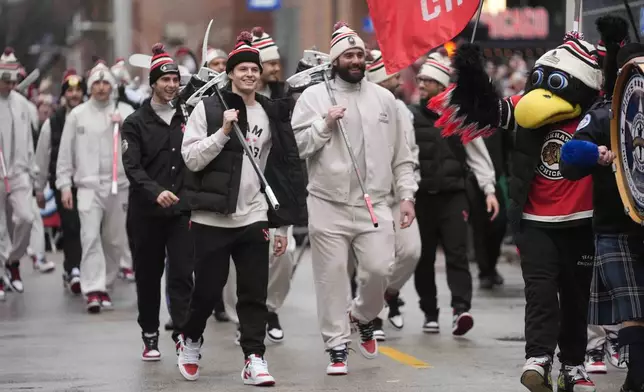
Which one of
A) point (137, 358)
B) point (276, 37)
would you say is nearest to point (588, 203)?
point (137, 358)

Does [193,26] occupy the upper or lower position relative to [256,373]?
upper

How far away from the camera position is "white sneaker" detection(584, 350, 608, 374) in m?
9.84

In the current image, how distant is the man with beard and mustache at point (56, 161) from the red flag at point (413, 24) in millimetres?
6251

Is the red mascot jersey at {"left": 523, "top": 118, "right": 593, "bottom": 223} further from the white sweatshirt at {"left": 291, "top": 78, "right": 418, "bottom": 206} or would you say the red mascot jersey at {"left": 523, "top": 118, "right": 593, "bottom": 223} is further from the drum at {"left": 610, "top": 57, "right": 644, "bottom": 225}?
the white sweatshirt at {"left": 291, "top": 78, "right": 418, "bottom": 206}

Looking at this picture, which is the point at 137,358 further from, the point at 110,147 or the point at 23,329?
the point at 110,147

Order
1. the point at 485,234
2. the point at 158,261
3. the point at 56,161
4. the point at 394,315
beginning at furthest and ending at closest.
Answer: the point at 485,234
the point at 56,161
the point at 394,315
the point at 158,261

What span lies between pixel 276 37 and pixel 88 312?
21.1 metres

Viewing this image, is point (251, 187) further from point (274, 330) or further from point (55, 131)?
point (55, 131)

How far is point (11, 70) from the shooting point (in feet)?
50.6

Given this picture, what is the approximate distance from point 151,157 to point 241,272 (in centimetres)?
190

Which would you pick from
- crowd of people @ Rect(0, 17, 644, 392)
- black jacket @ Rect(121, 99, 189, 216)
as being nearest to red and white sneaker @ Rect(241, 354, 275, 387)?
crowd of people @ Rect(0, 17, 644, 392)

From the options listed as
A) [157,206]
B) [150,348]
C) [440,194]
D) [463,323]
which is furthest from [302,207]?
[440,194]

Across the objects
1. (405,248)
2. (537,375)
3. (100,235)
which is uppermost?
(405,248)

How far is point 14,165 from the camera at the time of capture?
50.3ft
